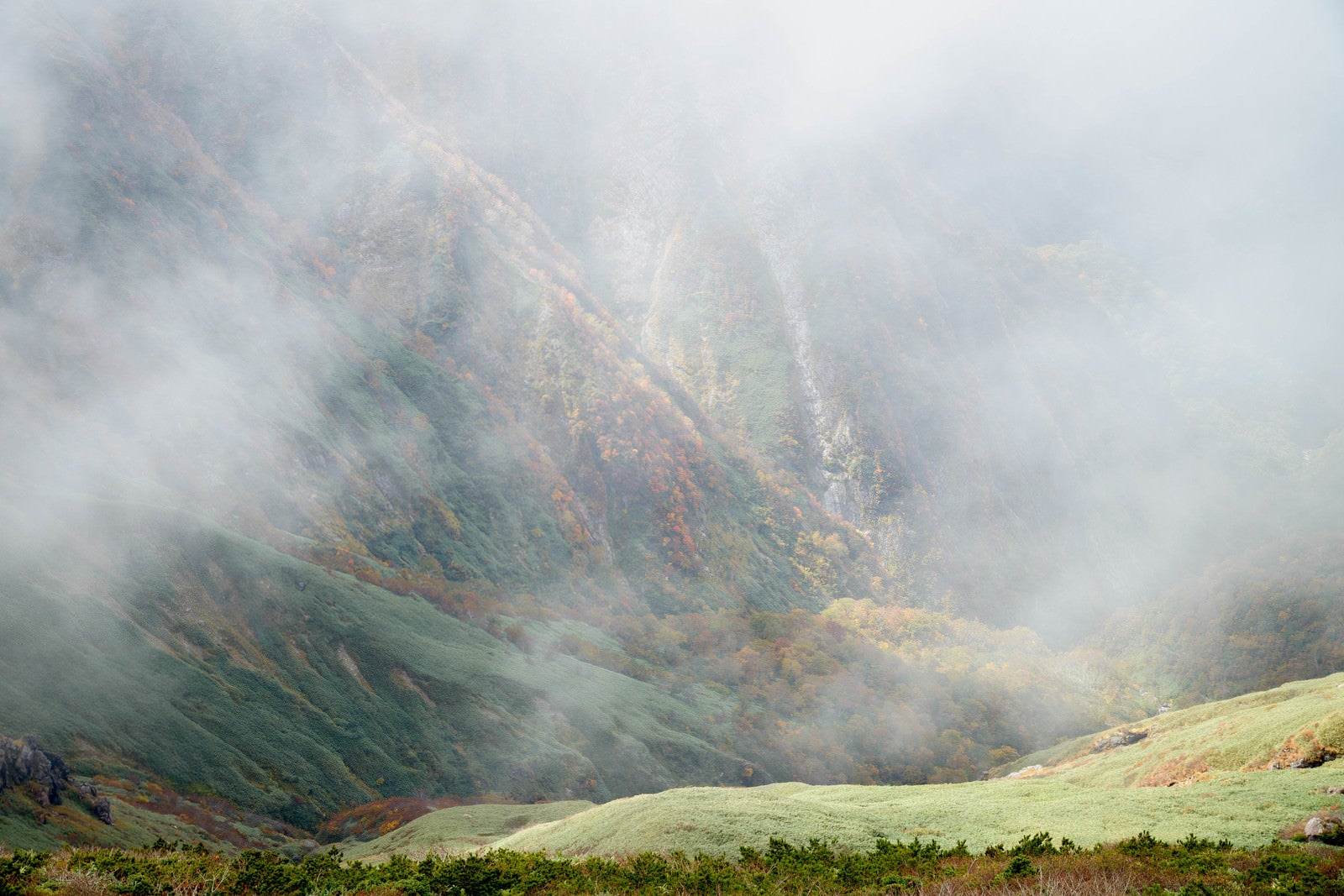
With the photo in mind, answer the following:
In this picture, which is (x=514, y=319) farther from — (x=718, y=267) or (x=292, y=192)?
(x=718, y=267)

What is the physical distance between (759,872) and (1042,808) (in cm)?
1661

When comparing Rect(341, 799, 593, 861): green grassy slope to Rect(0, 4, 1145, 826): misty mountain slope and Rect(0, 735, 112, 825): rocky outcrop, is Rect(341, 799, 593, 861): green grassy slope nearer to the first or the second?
Rect(0, 4, 1145, 826): misty mountain slope

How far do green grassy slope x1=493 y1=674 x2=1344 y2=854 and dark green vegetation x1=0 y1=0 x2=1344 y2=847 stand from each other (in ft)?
78.3

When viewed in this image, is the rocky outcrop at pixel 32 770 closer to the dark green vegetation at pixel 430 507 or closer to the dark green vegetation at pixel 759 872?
the dark green vegetation at pixel 430 507

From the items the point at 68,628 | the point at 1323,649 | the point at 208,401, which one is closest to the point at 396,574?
the point at 208,401

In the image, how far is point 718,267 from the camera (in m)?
199

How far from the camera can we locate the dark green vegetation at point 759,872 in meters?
18.8

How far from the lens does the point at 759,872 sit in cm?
2297

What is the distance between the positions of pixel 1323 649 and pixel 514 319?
555 feet

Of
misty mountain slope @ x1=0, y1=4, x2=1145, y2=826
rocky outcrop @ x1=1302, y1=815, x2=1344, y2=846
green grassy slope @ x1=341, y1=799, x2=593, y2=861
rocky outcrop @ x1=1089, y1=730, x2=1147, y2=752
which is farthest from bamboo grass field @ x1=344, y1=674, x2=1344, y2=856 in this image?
misty mountain slope @ x1=0, y1=4, x2=1145, y2=826

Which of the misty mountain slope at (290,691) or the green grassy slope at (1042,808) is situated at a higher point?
the misty mountain slope at (290,691)

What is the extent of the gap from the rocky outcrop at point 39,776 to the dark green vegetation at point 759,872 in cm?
1244

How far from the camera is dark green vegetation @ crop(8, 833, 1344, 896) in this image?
18.8m

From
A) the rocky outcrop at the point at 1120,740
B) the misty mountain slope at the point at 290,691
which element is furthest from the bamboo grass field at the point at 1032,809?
the rocky outcrop at the point at 1120,740
